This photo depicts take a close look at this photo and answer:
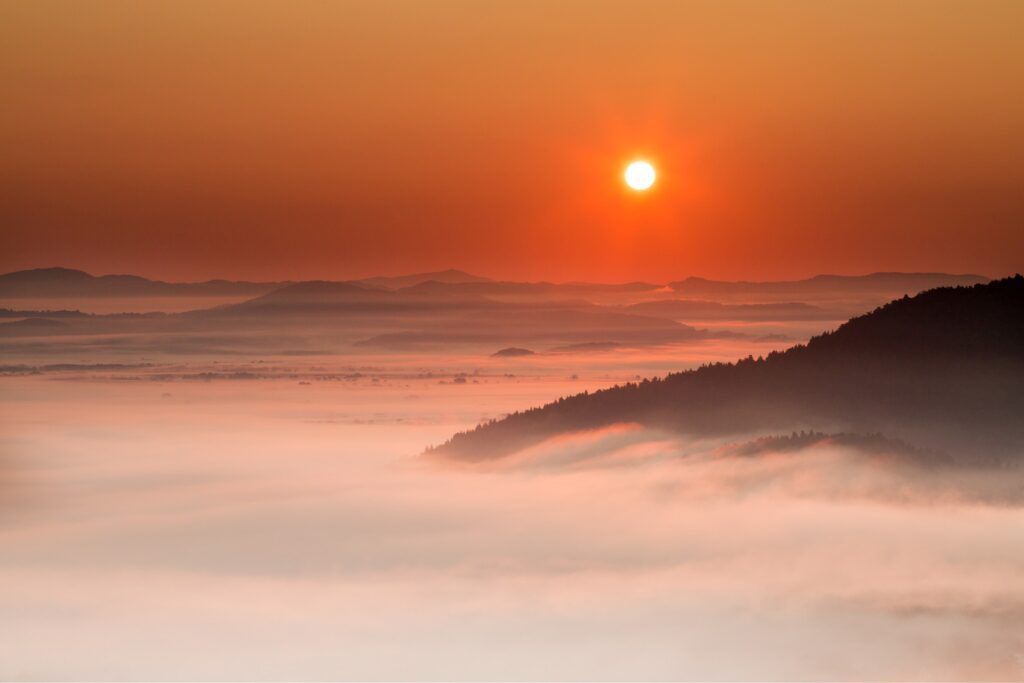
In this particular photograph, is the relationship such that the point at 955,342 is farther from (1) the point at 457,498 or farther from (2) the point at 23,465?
(2) the point at 23,465

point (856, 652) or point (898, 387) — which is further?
point (898, 387)

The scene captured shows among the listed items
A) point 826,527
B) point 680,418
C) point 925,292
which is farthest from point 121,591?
point 925,292

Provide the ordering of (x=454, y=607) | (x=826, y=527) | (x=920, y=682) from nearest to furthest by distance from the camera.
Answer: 1. (x=920, y=682)
2. (x=454, y=607)
3. (x=826, y=527)

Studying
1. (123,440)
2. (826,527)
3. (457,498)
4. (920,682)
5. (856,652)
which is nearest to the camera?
(920,682)

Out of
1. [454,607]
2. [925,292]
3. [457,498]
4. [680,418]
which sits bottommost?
[454,607]

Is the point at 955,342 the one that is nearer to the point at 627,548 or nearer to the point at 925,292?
the point at 925,292

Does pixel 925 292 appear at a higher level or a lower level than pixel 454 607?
higher
